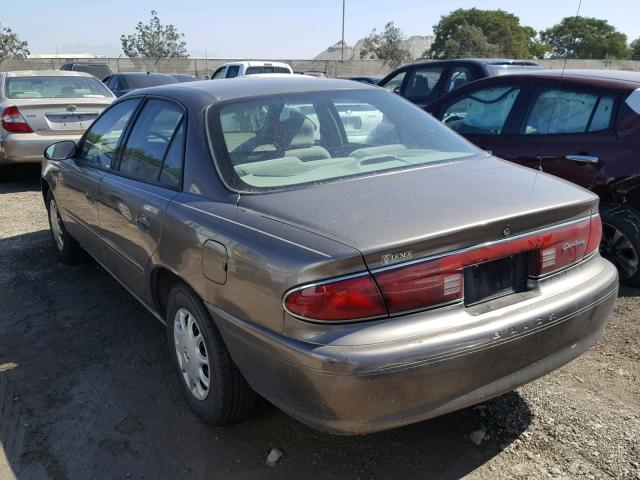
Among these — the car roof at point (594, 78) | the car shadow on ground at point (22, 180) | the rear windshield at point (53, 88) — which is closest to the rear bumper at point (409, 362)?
the car roof at point (594, 78)

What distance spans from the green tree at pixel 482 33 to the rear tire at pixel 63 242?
192 ft

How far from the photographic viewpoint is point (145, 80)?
14.7 meters

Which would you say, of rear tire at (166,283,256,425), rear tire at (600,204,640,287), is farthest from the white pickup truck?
rear tire at (166,283,256,425)

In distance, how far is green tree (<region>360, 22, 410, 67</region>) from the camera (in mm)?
63062

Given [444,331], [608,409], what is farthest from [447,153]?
[608,409]

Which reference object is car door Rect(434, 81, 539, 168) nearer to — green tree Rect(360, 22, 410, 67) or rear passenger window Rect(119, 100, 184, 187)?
rear passenger window Rect(119, 100, 184, 187)

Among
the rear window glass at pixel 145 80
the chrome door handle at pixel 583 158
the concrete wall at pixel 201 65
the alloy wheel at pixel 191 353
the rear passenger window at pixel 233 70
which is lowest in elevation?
the concrete wall at pixel 201 65

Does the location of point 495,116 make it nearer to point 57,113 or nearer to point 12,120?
point 57,113

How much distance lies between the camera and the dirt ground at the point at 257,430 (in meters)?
2.65

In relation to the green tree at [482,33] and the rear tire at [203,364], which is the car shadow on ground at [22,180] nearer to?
the rear tire at [203,364]

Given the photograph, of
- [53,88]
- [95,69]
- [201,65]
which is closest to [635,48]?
[201,65]

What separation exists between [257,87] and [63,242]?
2756mm

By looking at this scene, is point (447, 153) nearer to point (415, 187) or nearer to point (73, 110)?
point (415, 187)

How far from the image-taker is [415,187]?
2.68m
